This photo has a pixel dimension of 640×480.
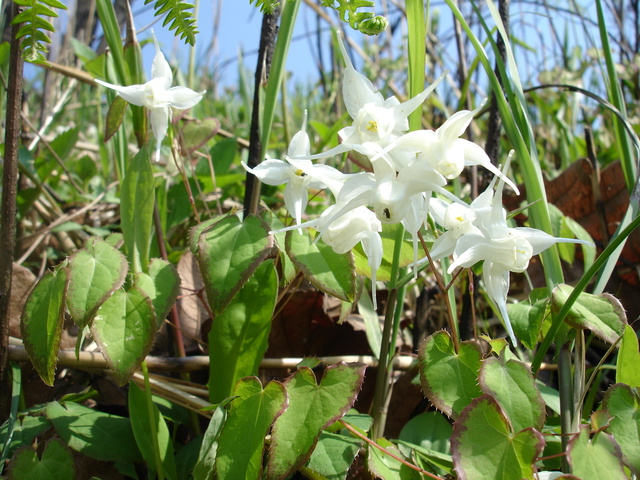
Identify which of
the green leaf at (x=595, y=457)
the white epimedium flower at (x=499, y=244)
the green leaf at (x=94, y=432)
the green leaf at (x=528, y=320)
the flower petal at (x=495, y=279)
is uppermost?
the white epimedium flower at (x=499, y=244)

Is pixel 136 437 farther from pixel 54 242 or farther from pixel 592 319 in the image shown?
pixel 54 242

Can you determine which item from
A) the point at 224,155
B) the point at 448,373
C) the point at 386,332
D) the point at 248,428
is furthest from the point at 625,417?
the point at 224,155

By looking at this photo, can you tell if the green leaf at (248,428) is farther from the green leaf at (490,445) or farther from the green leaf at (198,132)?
the green leaf at (198,132)

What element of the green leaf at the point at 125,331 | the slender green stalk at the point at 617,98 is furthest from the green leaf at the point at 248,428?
the slender green stalk at the point at 617,98

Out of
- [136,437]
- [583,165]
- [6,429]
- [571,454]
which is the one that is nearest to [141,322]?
[136,437]

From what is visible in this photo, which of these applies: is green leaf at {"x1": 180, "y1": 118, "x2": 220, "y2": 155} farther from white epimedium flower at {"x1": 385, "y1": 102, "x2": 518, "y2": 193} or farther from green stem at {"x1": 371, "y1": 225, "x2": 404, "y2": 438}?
white epimedium flower at {"x1": 385, "y1": 102, "x2": 518, "y2": 193}

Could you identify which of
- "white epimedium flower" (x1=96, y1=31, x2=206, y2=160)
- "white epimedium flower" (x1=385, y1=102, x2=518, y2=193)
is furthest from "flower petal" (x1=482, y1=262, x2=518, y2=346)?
"white epimedium flower" (x1=96, y1=31, x2=206, y2=160)
